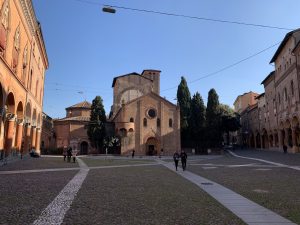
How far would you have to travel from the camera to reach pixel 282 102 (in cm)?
4091

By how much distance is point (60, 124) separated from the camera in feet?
170

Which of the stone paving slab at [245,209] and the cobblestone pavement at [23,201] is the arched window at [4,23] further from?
the stone paving slab at [245,209]

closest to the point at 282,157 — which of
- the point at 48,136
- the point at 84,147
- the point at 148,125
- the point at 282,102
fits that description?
the point at 282,102

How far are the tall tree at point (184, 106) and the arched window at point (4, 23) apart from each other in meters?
37.6

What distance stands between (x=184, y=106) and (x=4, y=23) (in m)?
39.4

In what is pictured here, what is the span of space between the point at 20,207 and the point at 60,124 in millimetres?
47144

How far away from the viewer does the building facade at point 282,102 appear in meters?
35.1

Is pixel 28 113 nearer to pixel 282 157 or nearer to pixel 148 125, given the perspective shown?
pixel 148 125

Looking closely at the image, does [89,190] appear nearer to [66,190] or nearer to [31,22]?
[66,190]

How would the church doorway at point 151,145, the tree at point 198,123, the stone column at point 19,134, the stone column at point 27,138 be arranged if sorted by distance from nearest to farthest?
1. the stone column at point 19,134
2. the stone column at point 27,138
3. the church doorway at point 151,145
4. the tree at point 198,123

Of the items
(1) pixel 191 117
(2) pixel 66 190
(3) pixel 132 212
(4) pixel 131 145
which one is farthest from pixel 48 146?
(3) pixel 132 212

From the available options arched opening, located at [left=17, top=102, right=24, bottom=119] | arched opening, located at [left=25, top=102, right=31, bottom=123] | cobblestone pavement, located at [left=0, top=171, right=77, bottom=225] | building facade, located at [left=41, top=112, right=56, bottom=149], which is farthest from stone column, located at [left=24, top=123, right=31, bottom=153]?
building facade, located at [left=41, top=112, right=56, bottom=149]

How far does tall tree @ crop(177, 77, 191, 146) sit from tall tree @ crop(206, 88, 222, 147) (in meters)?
3.81

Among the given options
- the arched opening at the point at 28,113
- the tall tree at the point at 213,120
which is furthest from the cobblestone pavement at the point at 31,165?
the tall tree at the point at 213,120
